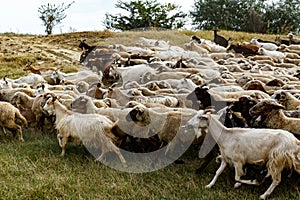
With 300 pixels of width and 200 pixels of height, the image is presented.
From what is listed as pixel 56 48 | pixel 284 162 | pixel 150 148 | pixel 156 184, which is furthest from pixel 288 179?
pixel 56 48

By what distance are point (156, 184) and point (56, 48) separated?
58.4ft

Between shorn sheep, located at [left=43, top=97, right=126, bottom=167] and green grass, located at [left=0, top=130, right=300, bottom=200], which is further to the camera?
shorn sheep, located at [left=43, top=97, right=126, bottom=167]

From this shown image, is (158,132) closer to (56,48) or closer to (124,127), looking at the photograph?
(124,127)

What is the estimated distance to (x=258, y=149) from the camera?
5.52 meters

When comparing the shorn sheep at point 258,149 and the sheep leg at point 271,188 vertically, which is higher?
the shorn sheep at point 258,149

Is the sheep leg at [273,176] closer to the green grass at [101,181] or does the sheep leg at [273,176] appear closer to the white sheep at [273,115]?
the green grass at [101,181]

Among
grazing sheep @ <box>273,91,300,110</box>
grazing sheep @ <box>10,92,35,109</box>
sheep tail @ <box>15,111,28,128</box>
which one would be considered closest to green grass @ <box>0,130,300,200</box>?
sheep tail @ <box>15,111,28,128</box>

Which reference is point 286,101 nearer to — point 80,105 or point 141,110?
point 141,110

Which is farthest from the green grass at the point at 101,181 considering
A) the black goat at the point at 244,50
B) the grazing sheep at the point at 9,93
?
the black goat at the point at 244,50

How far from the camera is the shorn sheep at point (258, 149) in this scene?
17.5ft

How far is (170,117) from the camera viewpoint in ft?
23.7

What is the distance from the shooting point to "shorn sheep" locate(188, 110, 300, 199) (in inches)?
210

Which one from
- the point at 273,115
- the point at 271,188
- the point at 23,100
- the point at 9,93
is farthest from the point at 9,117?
the point at 271,188

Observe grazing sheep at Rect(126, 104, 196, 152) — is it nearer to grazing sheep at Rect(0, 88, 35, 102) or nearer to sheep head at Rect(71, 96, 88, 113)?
sheep head at Rect(71, 96, 88, 113)
